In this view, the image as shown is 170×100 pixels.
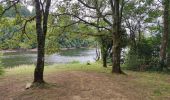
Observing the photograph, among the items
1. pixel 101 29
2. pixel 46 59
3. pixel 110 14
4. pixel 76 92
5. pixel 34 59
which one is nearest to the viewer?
pixel 76 92

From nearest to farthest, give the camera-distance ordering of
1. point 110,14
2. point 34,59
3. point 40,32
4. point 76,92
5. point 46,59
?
point 76,92
point 40,32
point 110,14
point 46,59
point 34,59

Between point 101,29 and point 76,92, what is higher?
point 101,29

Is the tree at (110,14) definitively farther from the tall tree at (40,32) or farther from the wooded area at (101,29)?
the tall tree at (40,32)

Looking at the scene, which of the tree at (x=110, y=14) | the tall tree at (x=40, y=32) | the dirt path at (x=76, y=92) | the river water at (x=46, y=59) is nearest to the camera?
the dirt path at (x=76, y=92)

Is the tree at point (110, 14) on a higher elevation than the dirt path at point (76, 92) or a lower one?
higher

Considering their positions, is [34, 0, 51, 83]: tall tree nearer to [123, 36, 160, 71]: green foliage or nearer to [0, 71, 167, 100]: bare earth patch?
[0, 71, 167, 100]: bare earth patch

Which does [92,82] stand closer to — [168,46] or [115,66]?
[115,66]

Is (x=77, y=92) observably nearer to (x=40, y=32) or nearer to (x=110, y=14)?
(x=40, y=32)

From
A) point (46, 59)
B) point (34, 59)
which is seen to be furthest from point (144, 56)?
point (34, 59)

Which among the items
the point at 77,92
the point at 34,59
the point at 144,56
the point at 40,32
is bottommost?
the point at 34,59

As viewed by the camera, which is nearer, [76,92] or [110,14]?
[76,92]

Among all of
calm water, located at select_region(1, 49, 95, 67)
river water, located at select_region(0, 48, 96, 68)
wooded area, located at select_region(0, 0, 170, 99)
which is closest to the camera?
wooded area, located at select_region(0, 0, 170, 99)

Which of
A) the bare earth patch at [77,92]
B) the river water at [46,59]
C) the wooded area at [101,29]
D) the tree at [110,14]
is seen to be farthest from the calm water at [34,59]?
the bare earth patch at [77,92]

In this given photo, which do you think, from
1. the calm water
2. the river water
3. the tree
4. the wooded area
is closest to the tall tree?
the wooded area
